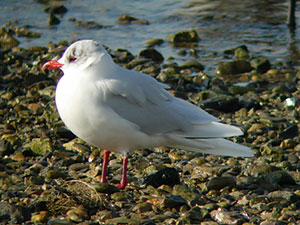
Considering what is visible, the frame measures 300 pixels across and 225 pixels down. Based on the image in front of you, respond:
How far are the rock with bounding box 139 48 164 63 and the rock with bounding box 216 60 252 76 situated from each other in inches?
47.5

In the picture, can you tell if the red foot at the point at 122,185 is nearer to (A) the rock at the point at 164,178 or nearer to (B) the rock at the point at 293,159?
(A) the rock at the point at 164,178

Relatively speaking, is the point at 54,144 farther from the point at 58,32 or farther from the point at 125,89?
the point at 58,32

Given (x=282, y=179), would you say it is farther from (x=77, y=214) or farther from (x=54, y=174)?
(x=54, y=174)

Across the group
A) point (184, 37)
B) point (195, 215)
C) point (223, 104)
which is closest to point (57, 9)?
point (184, 37)

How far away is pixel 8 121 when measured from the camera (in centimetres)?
754

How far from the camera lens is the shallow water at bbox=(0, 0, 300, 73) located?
1192cm

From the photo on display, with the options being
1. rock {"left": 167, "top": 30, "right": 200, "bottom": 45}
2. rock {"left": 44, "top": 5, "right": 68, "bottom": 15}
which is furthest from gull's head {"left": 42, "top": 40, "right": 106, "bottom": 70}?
rock {"left": 44, "top": 5, "right": 68, "bottom": 15}

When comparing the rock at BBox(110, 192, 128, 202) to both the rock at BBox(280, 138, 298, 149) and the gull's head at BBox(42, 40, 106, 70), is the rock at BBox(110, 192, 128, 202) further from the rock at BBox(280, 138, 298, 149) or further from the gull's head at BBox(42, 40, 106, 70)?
the rock at BBox(280, 138, 298, 149)

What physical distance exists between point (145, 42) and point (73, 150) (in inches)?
234

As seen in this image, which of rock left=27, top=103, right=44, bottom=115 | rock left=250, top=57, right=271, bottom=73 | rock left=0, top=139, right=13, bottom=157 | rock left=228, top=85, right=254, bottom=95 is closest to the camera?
rock left=0, top=139, right=13, bottom=157

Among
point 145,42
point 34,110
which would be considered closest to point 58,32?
point 145,42

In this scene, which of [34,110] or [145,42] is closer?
[34,110]

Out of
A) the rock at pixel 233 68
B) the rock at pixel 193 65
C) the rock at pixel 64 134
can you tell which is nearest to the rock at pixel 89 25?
the rock at pixel 193 65

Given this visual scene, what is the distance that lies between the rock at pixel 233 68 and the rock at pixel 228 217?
17.0ft
